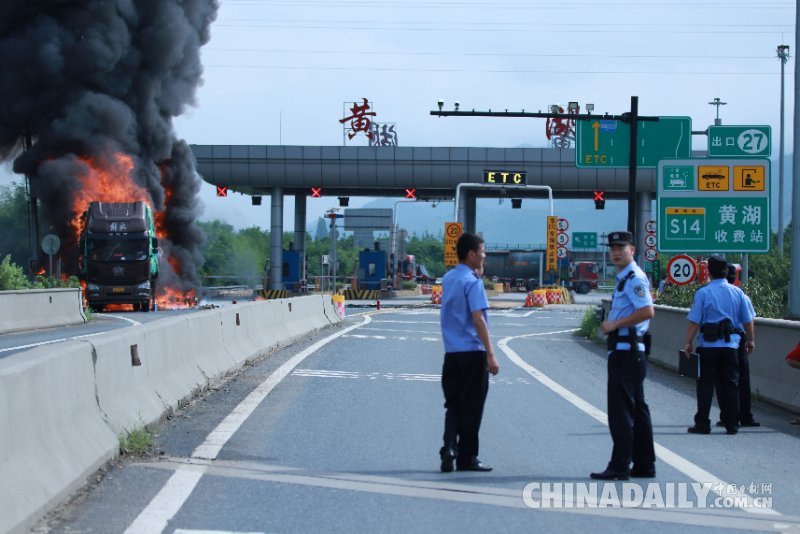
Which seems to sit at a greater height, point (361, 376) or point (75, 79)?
point (75, 79)

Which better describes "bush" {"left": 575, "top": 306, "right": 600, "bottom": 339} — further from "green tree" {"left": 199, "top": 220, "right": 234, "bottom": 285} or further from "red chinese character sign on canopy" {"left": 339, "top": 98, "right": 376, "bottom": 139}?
"green tree" {"left": 199, "top": 220, "right": 234, "bottom": 285}

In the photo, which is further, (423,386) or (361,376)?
(361,376)

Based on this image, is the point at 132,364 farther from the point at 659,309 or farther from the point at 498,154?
the point at 498,154

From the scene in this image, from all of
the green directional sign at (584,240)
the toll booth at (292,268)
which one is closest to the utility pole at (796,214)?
the toll booth at (292,268)

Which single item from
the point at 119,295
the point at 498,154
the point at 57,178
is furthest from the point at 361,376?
the point at 498,154

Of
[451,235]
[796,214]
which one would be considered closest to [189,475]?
[796,214]

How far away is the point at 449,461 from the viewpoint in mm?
8234

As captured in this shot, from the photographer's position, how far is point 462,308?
8391 millimetres

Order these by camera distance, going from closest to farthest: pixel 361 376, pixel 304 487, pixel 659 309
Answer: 1. pixel 304 487
2. pixel 361 376
3. pixel 659 309

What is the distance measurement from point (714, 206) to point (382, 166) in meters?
36.3

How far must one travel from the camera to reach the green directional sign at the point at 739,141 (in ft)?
81.5

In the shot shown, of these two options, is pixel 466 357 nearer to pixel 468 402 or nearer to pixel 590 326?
pixel 468 402

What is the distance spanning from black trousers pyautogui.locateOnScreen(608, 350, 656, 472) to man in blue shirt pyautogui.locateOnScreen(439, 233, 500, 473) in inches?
35.4

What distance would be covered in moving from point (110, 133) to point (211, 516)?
44137 mm
